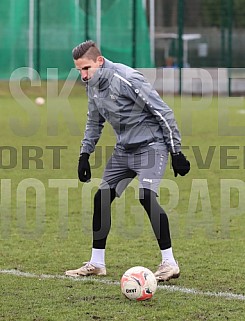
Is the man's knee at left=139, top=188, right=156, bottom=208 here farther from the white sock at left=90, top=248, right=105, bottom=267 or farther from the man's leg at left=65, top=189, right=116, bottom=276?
the white sock at left=90, top=248, right=105, bottom=267

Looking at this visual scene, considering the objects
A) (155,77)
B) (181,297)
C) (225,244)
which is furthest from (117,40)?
(181,297)

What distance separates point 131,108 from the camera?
6.75 metres

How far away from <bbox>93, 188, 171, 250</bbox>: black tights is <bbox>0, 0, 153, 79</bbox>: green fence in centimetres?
2117

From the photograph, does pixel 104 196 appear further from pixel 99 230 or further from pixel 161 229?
pixel 161 229

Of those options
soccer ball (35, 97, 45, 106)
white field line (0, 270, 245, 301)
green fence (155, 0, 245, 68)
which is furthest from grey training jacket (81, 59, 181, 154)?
green fence (155, 0, 245, 68)

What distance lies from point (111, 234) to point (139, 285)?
9.50 ft

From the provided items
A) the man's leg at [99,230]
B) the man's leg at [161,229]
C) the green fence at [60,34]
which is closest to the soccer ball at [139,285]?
the man's leg at [161,229]

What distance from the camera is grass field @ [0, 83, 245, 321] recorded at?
19.8ft

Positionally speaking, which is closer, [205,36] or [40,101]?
[40,101]

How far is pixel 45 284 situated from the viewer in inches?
263

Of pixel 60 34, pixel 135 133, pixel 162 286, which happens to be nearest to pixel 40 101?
pixel 60 34

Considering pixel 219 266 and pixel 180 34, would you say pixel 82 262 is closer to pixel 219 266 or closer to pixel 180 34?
pixel 219 266

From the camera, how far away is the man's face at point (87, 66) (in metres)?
6.59

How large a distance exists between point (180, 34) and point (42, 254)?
20380 millimetres
